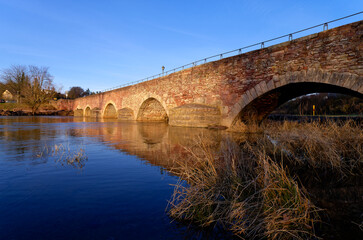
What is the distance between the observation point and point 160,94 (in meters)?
19.4

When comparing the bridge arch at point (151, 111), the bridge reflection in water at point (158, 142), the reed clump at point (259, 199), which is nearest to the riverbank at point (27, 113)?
the bridge arch at point (151, 111)

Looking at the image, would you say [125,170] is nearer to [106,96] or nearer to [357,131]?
[357,131]

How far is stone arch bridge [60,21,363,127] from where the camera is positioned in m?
7.71

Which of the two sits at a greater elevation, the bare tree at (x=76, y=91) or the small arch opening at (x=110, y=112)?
the bare tree at (x=76, y=91)

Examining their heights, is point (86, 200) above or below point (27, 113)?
below

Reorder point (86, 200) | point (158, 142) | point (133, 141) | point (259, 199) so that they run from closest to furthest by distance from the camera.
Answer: point (259, 199)
point (86, 200)
point (158, 142)
point (133, 141)

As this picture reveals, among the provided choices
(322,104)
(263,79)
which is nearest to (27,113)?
(263,79)

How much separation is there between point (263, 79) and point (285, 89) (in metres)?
1.20

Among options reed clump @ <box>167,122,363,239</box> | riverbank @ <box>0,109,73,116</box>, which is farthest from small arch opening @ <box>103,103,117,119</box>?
reed clump @ <box>167,122,363,239</box>

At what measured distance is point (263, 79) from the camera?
10.4m

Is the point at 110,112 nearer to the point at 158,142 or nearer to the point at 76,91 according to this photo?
the point at 158,142

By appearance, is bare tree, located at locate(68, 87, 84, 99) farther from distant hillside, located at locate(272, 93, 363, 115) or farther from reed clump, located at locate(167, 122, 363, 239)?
reed clump, located at locate(167, 122, 363, 239)

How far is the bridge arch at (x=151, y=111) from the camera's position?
23.7m

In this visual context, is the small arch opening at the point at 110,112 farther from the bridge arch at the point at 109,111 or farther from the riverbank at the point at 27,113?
the riverbank at the point at 27,113
